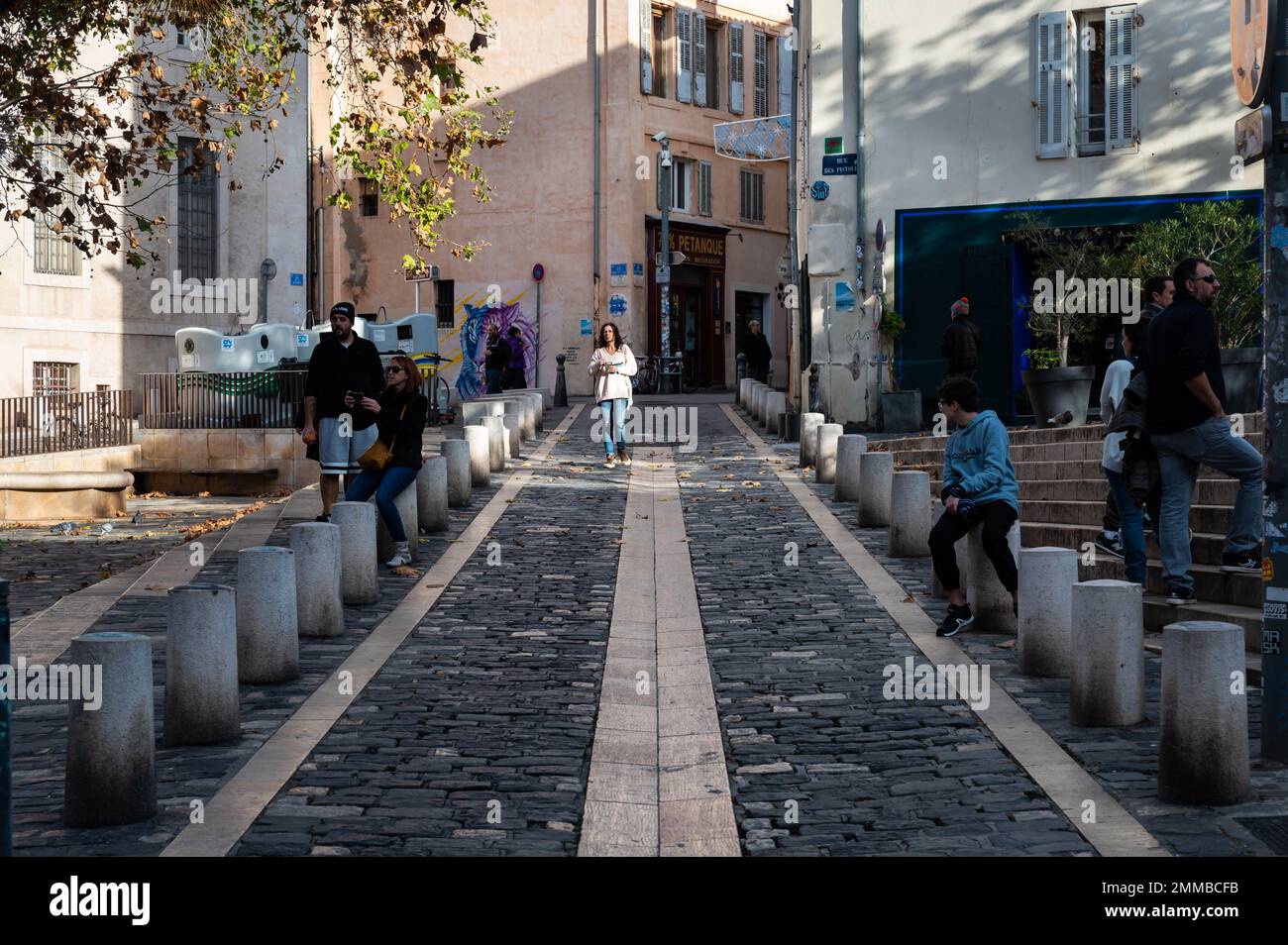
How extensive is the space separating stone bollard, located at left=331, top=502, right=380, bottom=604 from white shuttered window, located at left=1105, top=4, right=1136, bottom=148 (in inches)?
618

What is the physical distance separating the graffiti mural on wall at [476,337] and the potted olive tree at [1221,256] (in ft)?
72.7

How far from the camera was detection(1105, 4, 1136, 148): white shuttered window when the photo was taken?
23078mm

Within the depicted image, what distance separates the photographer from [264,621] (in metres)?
8.45

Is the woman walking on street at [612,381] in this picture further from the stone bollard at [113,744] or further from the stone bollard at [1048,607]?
the stone bollard at [113,744]

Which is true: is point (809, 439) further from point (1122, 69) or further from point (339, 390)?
point (1122, 69)

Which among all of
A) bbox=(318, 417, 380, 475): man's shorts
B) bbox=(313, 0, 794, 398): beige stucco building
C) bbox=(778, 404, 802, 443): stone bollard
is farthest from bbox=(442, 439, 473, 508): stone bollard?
bbox=(313, 0, 794, 398): beige stucco building

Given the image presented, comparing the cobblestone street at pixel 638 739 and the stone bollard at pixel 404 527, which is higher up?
the stone bollard at pixel 404 527

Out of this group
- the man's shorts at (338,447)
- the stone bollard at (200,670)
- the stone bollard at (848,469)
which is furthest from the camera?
the stone bollard at (848,469)

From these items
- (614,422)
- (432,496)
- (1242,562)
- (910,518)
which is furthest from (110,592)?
(614,422)

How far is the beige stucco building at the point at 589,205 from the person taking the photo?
41625 millimetres

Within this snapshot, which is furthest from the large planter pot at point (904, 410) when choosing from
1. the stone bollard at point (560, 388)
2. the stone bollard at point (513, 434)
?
the stone bollard at point (560, 388)

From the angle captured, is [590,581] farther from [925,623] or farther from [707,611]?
[925,623]

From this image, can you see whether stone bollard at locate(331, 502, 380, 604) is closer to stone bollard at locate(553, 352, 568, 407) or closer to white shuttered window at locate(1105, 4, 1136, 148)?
white shuttered window at locate(1105, 4, 1136, 148)
